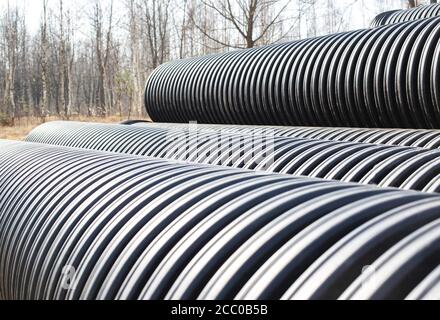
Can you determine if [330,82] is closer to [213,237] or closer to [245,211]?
[245,211]

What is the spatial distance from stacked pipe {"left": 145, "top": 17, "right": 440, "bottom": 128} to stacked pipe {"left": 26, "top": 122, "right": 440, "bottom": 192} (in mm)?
1333

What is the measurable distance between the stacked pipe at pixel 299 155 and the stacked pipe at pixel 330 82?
4.37 ft

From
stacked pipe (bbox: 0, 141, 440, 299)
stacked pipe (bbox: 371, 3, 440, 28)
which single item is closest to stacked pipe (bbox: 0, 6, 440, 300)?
stacked pipe (bbox: 0, 141, 440, 299)

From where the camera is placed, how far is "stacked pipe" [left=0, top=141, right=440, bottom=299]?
1.15 meters

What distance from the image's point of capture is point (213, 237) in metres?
1.46

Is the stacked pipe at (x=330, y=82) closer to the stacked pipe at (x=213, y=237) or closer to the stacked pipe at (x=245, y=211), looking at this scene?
the stacked pipe at (x=245, y=211)

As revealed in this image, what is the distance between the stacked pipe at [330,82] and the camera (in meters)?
4.33

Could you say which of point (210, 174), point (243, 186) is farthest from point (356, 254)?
point (210, 174)

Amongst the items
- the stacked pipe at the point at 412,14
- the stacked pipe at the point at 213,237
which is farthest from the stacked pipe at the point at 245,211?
the stacked pipe at the point at 412,14

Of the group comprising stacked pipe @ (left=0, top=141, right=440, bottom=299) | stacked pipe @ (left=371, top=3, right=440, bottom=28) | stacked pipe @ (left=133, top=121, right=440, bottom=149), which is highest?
stacked pipe @ (left=371, top=3, right=440, bottom=28)

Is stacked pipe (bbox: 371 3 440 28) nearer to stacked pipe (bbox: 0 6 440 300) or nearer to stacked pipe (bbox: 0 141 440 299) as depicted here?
stacked pipe (bbox: 0 6 440 300)

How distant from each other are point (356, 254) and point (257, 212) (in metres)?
0.37

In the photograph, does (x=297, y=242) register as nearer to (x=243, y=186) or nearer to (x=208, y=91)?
(x=243, y=186)

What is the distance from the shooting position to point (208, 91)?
6.73 m
